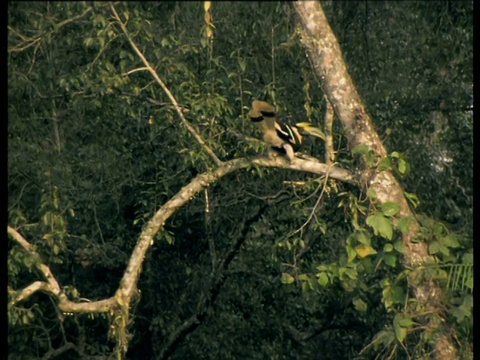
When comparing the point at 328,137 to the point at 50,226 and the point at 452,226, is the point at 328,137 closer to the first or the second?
the point at 452,226

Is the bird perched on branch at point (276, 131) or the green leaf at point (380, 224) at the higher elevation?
the bird perched on branch at point (276, 131)

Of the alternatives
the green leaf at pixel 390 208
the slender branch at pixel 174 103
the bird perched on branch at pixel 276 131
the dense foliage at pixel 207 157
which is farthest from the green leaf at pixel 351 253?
the slender branch at pixel 174 103

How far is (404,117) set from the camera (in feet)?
33.2

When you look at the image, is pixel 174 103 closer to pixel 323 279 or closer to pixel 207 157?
pixel 207 157

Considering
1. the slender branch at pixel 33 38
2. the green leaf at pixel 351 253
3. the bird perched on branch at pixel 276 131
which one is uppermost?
the slender branch at pixel 33 38

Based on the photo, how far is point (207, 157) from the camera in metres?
8.96

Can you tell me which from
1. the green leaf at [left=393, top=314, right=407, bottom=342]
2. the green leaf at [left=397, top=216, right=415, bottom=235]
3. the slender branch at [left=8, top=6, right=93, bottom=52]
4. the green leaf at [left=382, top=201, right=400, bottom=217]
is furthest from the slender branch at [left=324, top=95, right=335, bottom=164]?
the slender branch at [left=8, top=6, right=93, bottom=52]

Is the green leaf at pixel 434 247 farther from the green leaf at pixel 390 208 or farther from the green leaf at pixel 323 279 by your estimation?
the green leaf at pixel 323 279

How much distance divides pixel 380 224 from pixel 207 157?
5.67ft

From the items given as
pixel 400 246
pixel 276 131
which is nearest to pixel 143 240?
pixel 276 131

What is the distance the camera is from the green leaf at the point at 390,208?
7676mm

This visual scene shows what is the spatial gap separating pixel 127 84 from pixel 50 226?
3.81 feet

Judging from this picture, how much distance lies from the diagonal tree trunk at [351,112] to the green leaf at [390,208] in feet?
0.63

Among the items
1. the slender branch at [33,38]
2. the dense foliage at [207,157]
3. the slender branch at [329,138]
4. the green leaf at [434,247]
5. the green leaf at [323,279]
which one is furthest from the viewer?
the dense foliage at [207,157]
